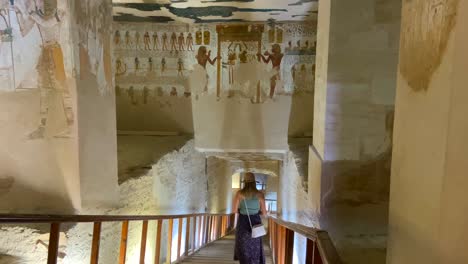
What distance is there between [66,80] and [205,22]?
4732 mm

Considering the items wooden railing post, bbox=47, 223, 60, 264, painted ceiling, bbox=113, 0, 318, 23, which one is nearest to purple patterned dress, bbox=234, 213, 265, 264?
wooden railing post, bbox=47, 223, 60, 264

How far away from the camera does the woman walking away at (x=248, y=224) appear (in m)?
5.06

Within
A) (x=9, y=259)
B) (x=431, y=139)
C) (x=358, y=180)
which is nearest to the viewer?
(x=431, y=139)

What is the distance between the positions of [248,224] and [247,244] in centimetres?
28

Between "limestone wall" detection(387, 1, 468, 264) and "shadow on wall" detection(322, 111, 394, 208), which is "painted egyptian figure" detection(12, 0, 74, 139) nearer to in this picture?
"shadow on wall" detection(322, 111, 394, 208)

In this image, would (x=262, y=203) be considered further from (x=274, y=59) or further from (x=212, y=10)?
(x=212, y=10)

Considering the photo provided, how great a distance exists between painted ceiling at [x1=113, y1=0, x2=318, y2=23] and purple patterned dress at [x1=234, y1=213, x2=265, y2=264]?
13.0ft

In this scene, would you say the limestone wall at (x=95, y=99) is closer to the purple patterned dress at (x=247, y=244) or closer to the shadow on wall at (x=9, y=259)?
the shadow on wall at (x=9, y=259)

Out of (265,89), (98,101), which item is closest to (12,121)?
(98,101)

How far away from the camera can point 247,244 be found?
5086 mm

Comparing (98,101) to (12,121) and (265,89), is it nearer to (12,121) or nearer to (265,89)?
(12,121)

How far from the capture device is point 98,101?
4156 mm

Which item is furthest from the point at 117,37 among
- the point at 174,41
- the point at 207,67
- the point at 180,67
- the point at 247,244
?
the point at 247,244

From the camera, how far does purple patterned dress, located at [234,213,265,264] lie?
5062 millimetres
